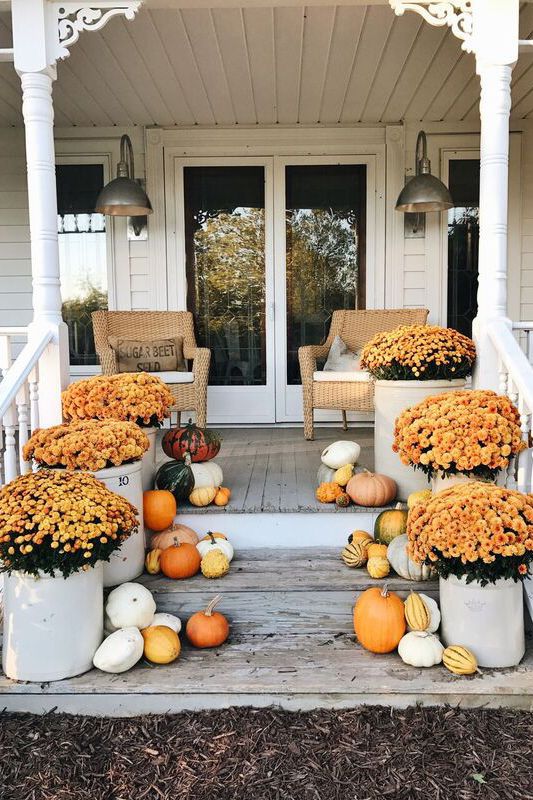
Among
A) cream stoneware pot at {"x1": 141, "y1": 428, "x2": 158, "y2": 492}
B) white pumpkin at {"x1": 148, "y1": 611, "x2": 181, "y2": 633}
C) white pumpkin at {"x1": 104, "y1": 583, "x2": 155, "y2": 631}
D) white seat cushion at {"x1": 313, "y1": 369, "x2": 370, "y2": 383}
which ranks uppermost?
white seat cushion at {"x1": 313, "y1": 369, "x2": 370, "y2": 383}

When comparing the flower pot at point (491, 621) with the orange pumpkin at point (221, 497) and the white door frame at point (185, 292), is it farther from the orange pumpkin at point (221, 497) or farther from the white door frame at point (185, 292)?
the white door frame at point (185, 292)

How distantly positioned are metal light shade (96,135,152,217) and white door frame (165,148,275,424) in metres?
0.39

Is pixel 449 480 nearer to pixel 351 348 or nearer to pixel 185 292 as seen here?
pixel 351 348

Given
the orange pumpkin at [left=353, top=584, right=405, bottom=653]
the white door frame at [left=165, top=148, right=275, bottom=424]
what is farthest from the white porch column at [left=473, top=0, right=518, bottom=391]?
the white door frame at [left=165, top=148, right=275, bottom=424]

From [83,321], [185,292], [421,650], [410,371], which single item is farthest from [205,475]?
[83,321]

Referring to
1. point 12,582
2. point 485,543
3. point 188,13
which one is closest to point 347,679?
point 485,543

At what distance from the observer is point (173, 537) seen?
2.54 meters

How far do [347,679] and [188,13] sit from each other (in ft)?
10.0

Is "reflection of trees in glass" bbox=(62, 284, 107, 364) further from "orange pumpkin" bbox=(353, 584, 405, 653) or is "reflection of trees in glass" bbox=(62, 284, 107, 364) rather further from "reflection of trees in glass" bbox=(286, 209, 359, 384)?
"orange pumpkin" bbox=(353, 584, 405, 653)

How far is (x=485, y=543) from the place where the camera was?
1.85m

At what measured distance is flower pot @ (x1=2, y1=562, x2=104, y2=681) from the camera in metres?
1.90

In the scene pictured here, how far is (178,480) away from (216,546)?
35 centimetres

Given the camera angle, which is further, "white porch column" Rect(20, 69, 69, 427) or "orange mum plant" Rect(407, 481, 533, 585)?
"white porch column" Rect(20, 69, 69, 427)

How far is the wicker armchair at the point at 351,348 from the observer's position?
406 cm
